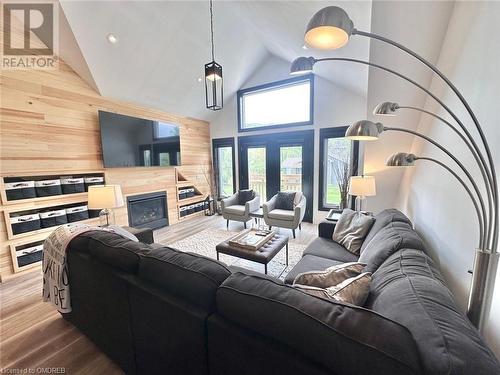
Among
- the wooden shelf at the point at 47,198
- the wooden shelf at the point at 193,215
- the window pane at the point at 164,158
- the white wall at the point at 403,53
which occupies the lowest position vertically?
the wooden shelf at the point at 193,215

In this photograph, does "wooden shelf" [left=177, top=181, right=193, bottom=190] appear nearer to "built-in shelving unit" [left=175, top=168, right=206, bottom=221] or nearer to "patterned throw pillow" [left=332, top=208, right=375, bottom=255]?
"built-in shelving unit" [left=175, top=168, right=206, bottom=221]

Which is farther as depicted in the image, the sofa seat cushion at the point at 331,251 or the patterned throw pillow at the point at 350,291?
the sofa seat cushion at the point at 331,251

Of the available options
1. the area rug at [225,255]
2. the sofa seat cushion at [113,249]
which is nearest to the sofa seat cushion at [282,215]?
the area rug at [225,255]

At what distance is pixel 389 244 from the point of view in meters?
1.64

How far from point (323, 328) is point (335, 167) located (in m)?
4.37

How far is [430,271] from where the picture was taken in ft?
3.98

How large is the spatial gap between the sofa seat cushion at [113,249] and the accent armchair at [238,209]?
299 centimetres

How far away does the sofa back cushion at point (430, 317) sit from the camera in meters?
0.65

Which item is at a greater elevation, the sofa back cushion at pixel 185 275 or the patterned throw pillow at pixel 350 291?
the sofa back cushion at pixel 185 275

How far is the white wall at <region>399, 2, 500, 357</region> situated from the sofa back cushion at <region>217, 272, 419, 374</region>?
867mm

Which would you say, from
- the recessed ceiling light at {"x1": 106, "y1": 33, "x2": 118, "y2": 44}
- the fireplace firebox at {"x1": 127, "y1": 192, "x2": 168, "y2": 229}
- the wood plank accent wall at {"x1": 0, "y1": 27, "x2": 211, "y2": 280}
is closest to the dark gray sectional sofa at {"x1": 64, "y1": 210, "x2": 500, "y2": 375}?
the wood plank accent wall at {"x1": 0, "y1": 27, "x2": 211, "y2": 280}

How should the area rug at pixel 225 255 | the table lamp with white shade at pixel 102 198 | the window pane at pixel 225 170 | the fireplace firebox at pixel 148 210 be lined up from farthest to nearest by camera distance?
the window pane at pixel 225 170, the fireplace firebox at pixel 148 210, the area rug at pixel 225 255, the table lamp with white shade at pixel 102 198

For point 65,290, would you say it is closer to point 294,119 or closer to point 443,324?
point 443,324

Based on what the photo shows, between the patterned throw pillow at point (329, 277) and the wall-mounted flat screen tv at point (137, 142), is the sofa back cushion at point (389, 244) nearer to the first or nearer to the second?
the patterned throw pillow at point (329, 277)
